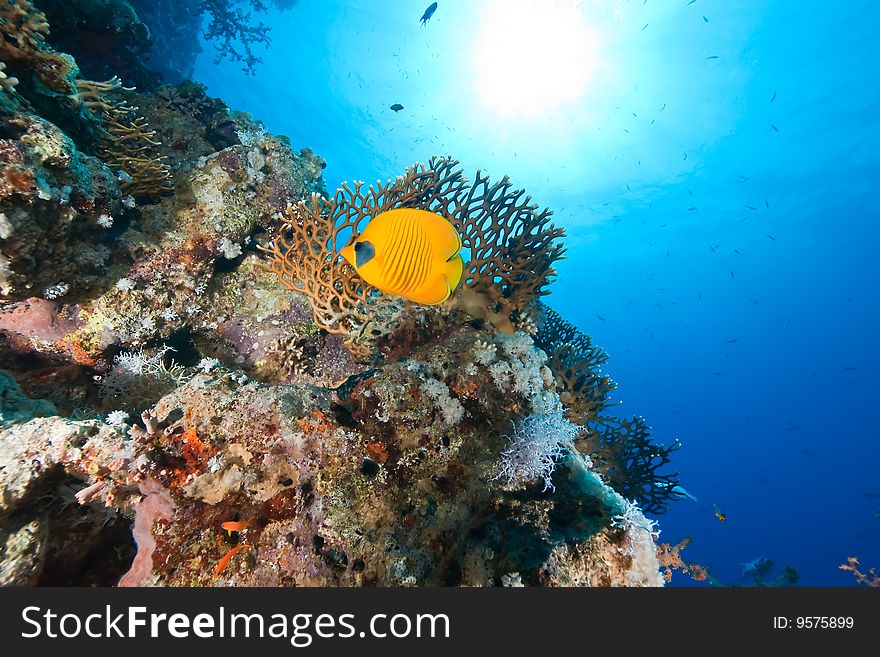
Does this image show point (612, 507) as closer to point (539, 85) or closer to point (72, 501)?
point (72, 501)

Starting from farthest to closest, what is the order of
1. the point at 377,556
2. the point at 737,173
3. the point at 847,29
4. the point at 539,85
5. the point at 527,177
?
the point at 527,177
the point at 737,173
the point at 539,85
the point at 847,29
the point at 377,556

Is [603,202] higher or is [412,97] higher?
[412,97]

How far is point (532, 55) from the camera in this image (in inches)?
1284

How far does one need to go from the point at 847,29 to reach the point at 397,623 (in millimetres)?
40520

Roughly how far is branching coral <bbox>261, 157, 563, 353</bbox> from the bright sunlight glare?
112 feet

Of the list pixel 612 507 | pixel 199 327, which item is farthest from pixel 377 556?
pixel 199 327

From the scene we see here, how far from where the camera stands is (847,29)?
24.1 metres

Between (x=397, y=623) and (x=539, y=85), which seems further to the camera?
(x=539, y=85)

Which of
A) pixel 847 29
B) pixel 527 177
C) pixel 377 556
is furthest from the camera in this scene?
pixel 527 177

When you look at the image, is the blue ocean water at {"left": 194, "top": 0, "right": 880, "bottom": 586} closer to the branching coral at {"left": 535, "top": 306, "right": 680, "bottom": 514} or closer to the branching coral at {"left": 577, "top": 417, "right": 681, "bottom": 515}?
the branching coral at {"left": 535, "top": 306, "right": 680, "bottom": 514}

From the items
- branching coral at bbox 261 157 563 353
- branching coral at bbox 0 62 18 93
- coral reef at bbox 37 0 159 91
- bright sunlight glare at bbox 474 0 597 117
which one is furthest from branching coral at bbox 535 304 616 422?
bright sunlight glare at bbox 474 0 597 117

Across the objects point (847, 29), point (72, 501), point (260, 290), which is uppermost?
point (847, 29)

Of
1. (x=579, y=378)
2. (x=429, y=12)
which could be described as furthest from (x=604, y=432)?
(x=429, y=12)

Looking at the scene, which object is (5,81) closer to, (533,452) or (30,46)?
(30,46)
